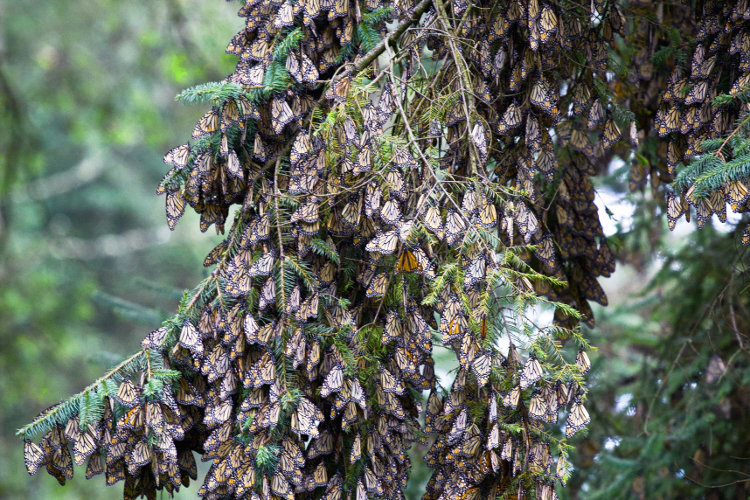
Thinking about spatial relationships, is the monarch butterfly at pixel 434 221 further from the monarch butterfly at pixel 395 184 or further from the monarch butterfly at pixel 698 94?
the monarch butterfly at pixel 698 94

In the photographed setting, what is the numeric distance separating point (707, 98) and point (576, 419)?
3.50 ft

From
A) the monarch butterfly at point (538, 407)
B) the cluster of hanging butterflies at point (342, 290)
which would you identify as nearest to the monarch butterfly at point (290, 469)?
the cluster of hanging butterflies at point (342, 290)

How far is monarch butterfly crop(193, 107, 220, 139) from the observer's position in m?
2.11

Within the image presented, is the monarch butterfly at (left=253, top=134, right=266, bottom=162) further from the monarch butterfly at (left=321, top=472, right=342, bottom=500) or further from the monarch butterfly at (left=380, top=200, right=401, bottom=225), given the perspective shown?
the monarch butterfly at (left=321, top=472, right=342, bottom=500)

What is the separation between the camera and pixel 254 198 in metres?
2.21

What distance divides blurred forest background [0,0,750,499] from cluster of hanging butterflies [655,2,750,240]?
0.53 m

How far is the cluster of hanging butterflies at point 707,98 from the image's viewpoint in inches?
78.7

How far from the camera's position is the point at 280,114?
83.8 inches

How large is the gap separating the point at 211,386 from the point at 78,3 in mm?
8976

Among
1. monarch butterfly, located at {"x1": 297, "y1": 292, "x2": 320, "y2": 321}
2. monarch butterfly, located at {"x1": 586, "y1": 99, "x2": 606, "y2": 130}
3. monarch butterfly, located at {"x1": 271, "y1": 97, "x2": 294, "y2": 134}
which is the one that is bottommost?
monarch butterfly, located at {"x1": 297, "y1": 292, "x2": 320, "y2": 321}

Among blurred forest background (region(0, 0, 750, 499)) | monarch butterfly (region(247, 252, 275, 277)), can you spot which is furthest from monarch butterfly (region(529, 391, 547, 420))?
blurred forest background (region(0, 0, 750, 499))

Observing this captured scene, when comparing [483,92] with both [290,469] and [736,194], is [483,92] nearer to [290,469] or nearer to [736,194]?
[736,194]

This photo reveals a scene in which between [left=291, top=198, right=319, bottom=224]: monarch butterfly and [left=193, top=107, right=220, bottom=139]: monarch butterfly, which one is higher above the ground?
[left=193, top=107, right=220, bottom=139]: monarch butterfly

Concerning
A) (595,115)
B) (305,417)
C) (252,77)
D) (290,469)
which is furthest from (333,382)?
(595,115)
